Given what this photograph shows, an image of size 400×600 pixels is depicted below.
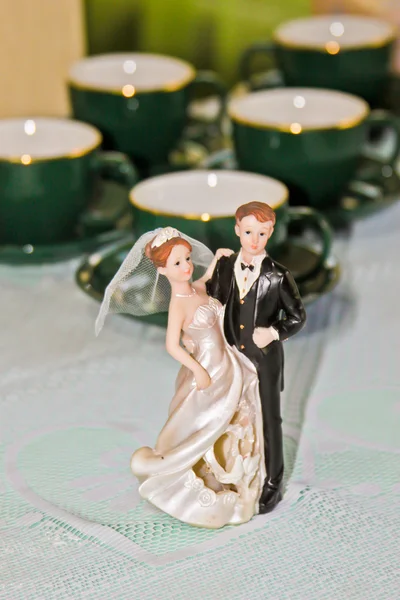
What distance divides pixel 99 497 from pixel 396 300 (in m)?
0.34

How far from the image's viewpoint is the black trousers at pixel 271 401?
49 centimetres

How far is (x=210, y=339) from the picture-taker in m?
0.49

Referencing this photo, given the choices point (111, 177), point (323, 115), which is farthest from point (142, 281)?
point (323, 115)

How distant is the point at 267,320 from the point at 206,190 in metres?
0.28

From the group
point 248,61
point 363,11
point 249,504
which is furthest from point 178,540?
point 363,11

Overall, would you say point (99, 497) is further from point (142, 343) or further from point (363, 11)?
point (363, 11)

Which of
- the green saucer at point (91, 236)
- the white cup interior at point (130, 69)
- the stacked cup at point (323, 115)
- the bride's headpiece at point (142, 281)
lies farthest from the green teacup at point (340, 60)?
the bride's headpiece at point (142, 281)

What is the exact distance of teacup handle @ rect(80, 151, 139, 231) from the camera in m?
0.80

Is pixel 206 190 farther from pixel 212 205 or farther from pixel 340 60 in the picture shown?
pixel 340 60

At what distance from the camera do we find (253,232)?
0.47 m

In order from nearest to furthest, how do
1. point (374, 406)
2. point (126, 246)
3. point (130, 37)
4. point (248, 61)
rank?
point (374, 406), point (126, 246), point (248, 61), point (130, 37)

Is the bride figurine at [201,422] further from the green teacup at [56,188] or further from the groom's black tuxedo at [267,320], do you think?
the green teacup at [56,188]

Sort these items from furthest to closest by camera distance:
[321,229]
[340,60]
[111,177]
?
[340,60]
[111,177]
[321,229]

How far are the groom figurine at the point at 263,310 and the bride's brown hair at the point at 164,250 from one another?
3cm
